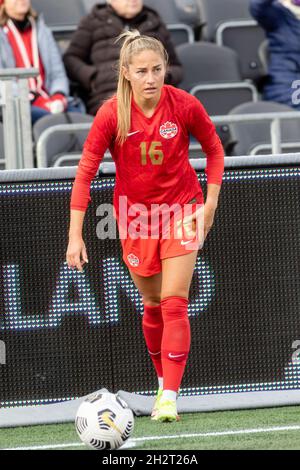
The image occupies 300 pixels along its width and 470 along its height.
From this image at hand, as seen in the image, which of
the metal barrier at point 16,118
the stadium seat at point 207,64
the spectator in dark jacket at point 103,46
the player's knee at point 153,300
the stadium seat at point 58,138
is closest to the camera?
the player's knee at point 153,300

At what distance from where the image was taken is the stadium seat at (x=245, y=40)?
12125mm

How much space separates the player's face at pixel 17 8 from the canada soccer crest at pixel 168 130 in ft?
14.5

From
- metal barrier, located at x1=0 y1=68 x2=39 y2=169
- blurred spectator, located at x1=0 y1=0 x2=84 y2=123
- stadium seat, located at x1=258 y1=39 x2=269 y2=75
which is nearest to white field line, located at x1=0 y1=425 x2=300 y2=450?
metal barrier, located at x1=0 y1=68 x2=39 y2=169

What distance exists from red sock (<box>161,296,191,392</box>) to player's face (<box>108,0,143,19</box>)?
4875 mm

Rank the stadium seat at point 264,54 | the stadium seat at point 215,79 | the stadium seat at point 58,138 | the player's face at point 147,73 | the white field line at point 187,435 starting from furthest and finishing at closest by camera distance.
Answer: the stadium seat at point 264,54, the stadium seat at point 215,79, the stadium seat at point 58,138, the player's face at point 147,73, the white field line at point 187,435

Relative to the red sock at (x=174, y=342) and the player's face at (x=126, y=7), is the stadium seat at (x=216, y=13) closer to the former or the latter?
the player's face at (x=126, y=7)

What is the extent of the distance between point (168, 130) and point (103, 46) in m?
4.51

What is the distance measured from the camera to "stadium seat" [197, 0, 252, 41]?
12.4 meters

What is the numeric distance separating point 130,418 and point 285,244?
1891mm

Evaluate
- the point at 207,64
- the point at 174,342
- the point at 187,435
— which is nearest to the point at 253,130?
the point at 207,64


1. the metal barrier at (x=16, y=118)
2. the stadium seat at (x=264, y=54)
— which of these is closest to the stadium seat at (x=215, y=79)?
the stadium seat at (x=264, y=54)

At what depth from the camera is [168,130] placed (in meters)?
6.32

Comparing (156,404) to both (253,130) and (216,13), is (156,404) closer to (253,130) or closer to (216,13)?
(253,130)
